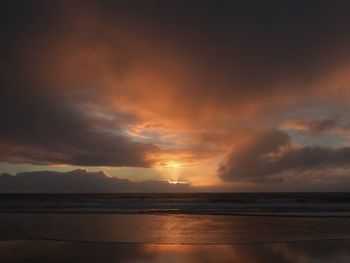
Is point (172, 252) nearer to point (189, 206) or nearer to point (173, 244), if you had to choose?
point (173, 244)

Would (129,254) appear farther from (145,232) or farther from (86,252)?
(145,232)

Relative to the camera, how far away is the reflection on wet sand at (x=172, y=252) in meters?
10.9

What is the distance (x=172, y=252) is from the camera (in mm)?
11969

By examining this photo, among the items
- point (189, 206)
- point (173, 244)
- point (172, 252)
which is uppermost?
point (189, 206)

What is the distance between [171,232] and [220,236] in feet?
7.93

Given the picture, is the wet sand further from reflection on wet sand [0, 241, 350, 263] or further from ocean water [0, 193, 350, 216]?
ocean water [0, 193, 350, 216]

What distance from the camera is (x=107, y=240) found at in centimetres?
1465

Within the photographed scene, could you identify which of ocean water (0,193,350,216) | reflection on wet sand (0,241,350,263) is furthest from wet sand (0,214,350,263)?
ocean water (0,193,350,216)

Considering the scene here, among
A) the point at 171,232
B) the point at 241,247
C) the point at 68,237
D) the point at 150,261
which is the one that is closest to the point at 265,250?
the point at 241,247

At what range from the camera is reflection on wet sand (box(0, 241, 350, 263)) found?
1092cm

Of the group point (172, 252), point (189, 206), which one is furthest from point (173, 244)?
point (189, 206)

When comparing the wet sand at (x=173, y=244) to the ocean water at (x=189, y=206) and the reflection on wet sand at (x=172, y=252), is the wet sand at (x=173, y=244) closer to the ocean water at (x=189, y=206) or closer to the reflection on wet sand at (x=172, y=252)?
the reflection on wet sand at (x=172, y=252)

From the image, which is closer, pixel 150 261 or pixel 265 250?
pixel 150 261

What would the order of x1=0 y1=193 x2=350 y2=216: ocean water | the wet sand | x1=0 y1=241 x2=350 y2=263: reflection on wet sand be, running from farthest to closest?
x1=0 y1=193 x2=350 y2=216: ocean water < the wet sand < x1=0 y1=241 x2=350 y2=263: reflection on wet sand
